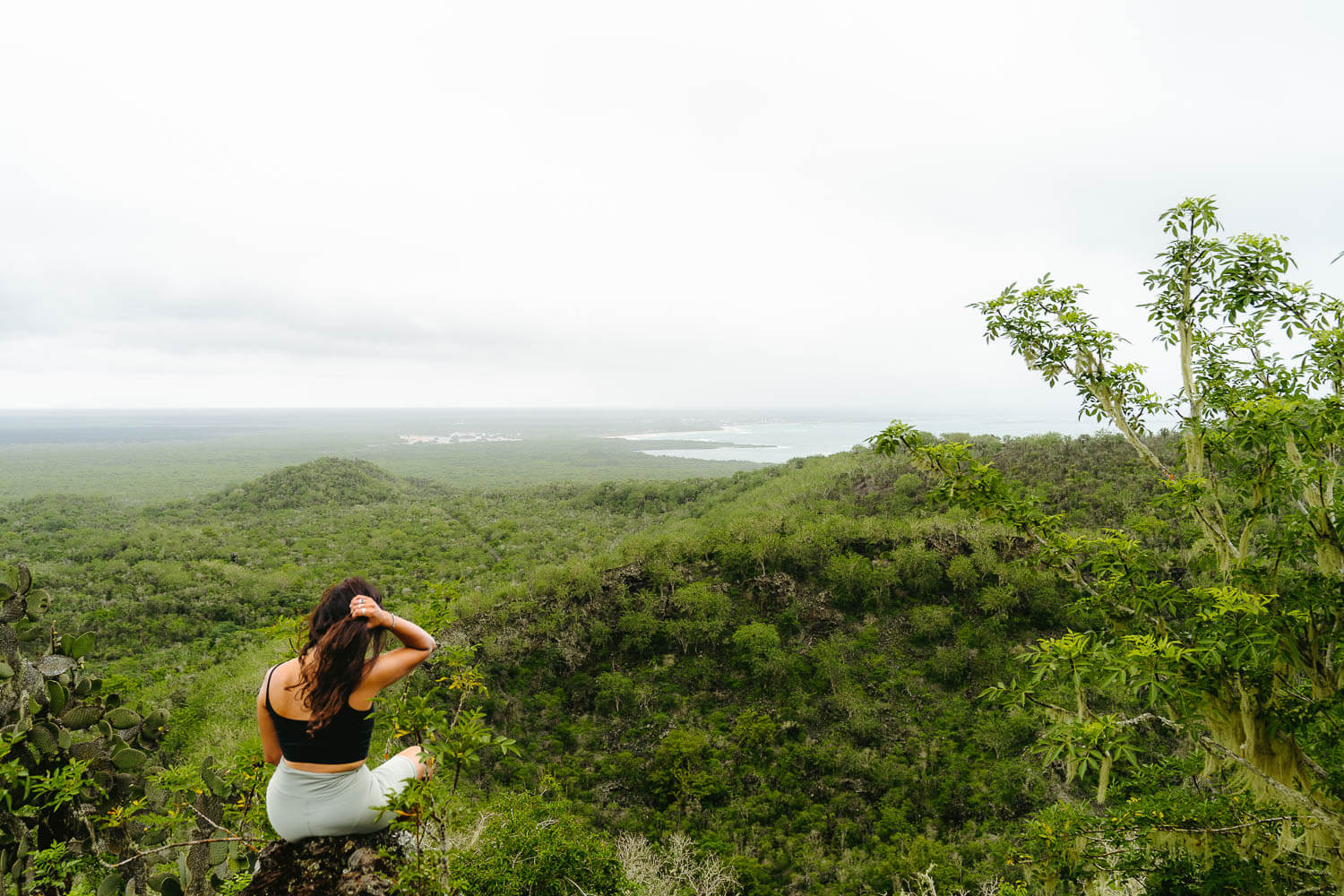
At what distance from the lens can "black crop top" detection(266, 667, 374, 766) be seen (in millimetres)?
2416

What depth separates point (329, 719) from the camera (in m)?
2.39

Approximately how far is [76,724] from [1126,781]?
9549 millimetres

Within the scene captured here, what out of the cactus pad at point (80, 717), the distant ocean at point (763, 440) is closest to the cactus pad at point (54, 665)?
the cactus pad at point (80, 717)

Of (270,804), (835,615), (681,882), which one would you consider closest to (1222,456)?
(270,804)

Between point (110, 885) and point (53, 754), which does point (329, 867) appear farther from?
point (53, 754)

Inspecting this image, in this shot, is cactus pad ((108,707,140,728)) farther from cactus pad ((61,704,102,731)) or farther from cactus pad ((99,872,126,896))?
cactus pad ((99,872,126,896))

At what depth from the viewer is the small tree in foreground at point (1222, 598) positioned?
3.33m

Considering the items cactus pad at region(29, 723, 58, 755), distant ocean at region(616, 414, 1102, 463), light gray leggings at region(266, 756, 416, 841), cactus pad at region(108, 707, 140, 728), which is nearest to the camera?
light gray leggings at region(266, 756, 416, 841)

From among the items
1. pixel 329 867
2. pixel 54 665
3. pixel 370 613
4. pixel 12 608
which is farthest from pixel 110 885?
pixel 370 613

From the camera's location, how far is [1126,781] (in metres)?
5.59

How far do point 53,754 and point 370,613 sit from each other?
3856mm

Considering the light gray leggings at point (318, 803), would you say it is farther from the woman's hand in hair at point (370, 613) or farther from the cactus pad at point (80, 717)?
the cactus pad at point (80, 717)

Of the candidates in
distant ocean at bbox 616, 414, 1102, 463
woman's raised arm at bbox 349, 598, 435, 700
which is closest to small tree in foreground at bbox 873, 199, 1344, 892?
woman's raised arm at bbox 349, 598, 435, 700

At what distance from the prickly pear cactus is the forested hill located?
119 inches
